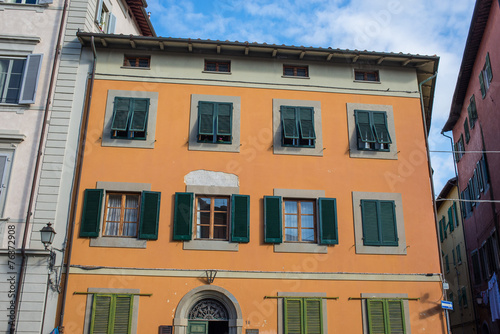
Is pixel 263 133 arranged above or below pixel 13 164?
above

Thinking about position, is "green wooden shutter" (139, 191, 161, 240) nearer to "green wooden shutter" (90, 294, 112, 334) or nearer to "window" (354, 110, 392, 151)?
"green wooden shutter" (90, 294, 112, 334)

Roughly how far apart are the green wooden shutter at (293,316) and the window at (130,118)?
6322 mm

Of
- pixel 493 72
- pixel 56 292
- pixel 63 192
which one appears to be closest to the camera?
pixel 56 292

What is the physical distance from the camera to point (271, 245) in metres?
13.8

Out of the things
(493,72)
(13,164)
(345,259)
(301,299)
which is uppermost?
(493,72)

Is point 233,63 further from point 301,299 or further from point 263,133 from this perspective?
point 301,299

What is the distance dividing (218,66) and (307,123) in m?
3.45

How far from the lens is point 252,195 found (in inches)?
561

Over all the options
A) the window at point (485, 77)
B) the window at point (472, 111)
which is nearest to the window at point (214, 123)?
the window at point (485, 77)

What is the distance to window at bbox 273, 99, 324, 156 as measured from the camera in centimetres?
1482

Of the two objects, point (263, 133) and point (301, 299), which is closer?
point (301, 299)

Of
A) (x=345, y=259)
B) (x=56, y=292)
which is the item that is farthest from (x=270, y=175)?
(x=56, y=292)

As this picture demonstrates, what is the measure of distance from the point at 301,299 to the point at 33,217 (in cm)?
765

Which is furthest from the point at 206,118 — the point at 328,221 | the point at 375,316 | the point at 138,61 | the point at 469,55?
the point at 469,55
